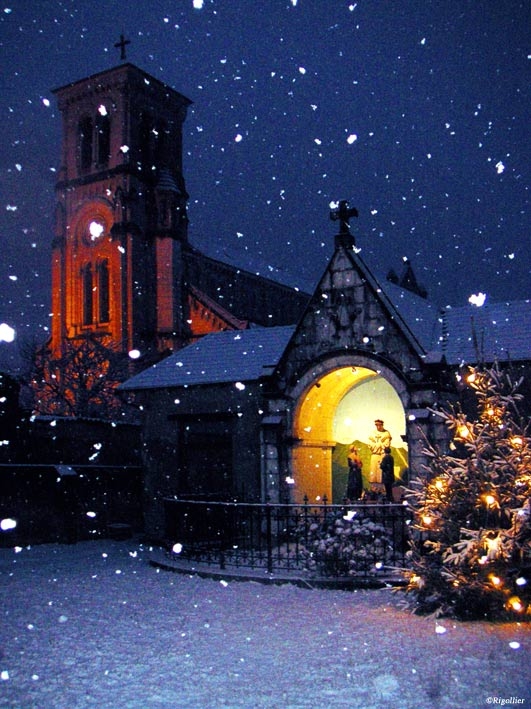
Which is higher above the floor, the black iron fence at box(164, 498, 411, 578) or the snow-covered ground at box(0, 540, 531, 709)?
the black iron fence at box(164, 498, 411, 578)

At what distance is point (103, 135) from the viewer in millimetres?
55219

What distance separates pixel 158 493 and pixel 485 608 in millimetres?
12332

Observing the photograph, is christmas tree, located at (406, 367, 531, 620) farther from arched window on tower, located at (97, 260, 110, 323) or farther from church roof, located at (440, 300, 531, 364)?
arched window on tower, located at (97, 260, 110, 323)

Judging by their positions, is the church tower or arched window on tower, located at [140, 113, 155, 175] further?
arched window on tower, located at [140, 113, 155, 175]

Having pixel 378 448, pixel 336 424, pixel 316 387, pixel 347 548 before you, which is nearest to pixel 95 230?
pixel 336 424

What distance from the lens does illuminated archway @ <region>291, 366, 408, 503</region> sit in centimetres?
1788

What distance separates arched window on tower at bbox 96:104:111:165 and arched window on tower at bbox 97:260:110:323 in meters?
8.18

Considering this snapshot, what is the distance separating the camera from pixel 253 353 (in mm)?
20859

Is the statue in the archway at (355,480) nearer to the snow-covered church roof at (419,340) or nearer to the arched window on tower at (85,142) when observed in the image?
the snow-covered church roof at (419,340)

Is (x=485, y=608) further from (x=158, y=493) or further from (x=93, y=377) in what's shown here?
(x=93, y=377)

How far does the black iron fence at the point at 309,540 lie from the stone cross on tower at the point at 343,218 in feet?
20.9

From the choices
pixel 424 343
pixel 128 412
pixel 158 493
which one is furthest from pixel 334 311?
pixel 128 412

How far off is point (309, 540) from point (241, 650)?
5514 mm

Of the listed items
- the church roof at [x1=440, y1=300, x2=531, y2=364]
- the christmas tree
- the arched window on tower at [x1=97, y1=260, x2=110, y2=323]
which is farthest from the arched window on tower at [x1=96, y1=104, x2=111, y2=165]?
the christmas tree
